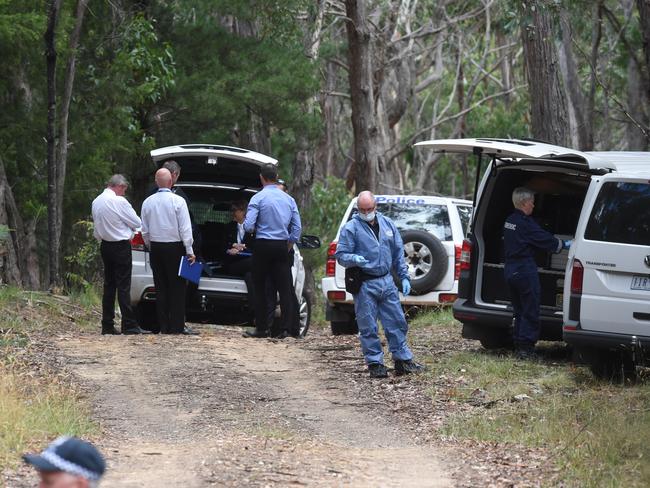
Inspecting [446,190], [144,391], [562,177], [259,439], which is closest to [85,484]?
[259,439]

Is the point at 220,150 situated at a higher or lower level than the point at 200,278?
higher

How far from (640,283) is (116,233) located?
5702 millimetres

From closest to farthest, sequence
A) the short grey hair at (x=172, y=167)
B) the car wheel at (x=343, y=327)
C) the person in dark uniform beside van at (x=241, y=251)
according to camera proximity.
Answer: the short grey hair at (x=172, y=167)
the person in dark uniform beside van at (x=241, y=251)
the car wheel at (x=343, y=327)

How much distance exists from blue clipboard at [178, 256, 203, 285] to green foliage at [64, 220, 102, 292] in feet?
23.6

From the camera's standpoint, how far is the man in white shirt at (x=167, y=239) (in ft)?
42.9

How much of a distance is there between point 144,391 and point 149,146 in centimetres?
1133

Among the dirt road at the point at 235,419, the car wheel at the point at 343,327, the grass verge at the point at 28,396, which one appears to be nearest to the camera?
the dirt road at the point at 235,419

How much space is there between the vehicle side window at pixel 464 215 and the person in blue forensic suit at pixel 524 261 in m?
3.72

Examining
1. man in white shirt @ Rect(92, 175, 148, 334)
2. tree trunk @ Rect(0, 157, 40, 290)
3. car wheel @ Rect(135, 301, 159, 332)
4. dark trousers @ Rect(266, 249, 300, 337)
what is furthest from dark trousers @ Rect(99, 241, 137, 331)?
tree trunk @ Rect(0, 157, 40, 290)

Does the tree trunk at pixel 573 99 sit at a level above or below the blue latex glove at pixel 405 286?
above

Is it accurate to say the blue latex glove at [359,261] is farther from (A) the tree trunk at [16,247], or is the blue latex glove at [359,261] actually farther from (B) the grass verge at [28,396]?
(A) the tree trunk at [16,247]

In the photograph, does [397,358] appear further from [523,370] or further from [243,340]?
[243,340]

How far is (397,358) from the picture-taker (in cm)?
1105

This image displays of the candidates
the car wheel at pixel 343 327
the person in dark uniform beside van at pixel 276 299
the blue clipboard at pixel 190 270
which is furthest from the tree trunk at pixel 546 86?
the blue clipboard at pixel 190 270
